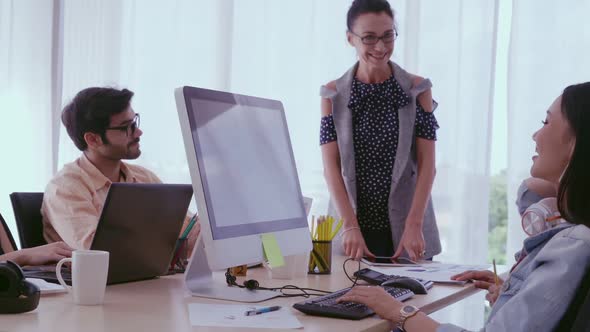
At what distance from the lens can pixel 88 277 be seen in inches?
51.9

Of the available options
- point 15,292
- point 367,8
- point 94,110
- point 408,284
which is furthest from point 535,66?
point 15,292

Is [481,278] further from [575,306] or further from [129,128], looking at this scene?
[129,128]

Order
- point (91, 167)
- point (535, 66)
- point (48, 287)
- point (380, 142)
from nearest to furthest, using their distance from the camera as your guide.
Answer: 1. point (48, 287)
2. point (91, 167)
3. point (380, 142)
4. point (535, 66)

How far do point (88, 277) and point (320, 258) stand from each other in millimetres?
762

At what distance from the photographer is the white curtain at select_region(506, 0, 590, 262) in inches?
118

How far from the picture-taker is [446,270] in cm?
202

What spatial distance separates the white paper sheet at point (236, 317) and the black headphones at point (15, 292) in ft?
0.91

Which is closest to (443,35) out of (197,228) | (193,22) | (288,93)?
(288,93)

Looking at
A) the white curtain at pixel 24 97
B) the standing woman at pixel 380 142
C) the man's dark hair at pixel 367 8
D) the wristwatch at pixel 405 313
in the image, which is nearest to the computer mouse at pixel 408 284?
the wristwatch at pixel 405 313

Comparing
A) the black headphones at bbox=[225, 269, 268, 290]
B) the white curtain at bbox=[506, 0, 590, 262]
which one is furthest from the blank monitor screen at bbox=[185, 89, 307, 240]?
the white curtain at bbox=[506, 0, 590, 262]

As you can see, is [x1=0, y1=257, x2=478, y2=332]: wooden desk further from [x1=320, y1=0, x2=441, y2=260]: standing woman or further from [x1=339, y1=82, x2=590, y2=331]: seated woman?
[x1=320, y1=0, x2=441, y2=260]: standing woman

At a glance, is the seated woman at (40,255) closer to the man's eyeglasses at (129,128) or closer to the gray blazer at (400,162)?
the man's eyeglasses at (129,128)

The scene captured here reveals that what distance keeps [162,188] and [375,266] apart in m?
0.76

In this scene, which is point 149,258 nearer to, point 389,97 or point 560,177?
point 560,177
